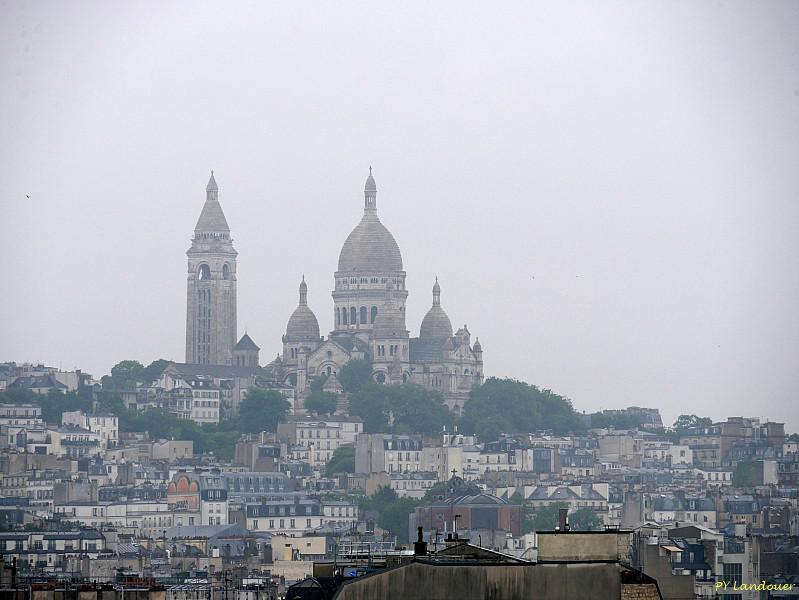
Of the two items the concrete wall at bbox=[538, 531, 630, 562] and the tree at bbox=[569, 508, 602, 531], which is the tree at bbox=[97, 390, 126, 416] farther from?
the concrete wall at bbox=[538, 531, 630, 562]

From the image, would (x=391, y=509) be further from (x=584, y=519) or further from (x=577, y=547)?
(x=577, y=547)

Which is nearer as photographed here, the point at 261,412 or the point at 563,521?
the point at 563,521

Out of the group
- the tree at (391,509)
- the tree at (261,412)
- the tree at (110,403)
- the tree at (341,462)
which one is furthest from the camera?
the tree at (261,412)

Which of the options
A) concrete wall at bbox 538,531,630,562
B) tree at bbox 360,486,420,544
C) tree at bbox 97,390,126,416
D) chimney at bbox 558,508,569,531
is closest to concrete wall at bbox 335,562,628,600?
concrete wall at bbox 538,531,630,562

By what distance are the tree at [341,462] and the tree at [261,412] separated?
13.3 metres

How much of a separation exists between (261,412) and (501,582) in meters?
173

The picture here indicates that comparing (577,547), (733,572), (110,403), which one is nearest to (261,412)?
(110,403)

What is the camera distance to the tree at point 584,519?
127 meters

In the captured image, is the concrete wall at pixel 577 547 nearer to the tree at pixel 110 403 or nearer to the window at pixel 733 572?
the window at pixel 733 572

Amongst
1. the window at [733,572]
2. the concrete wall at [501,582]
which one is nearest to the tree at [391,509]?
the window at [733,572]

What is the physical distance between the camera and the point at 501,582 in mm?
25828

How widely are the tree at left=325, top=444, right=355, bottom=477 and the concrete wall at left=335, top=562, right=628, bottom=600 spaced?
14777 centimetres

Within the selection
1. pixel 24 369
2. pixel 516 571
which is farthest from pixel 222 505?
pixel 516 571

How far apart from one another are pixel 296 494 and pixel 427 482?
17.7 m
